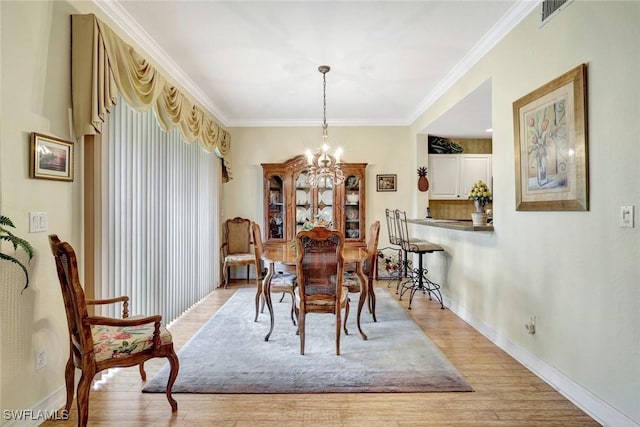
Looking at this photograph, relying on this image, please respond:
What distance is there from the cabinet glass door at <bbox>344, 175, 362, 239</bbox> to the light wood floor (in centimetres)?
310

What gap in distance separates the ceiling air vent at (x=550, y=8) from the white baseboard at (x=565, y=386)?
7.64ft

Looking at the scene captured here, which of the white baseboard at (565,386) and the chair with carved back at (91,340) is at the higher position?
the chair with carved back at (91,340)

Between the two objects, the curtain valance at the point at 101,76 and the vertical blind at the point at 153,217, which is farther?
the vertical blind at the point at 153,217

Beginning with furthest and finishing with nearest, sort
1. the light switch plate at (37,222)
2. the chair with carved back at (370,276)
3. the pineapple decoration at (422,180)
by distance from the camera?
1. the pineapple decoration at (422,180)
2. the chair with carved back at (370,276)
3. the light switch plate at (37,222)

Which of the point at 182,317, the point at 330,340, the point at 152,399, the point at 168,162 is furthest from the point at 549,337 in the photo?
the point at 168,162

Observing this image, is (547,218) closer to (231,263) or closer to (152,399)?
(152,399)

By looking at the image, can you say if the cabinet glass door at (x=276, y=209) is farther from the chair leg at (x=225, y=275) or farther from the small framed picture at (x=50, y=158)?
the small framed picture at (x=50, y=158)

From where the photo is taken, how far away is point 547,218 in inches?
88.7

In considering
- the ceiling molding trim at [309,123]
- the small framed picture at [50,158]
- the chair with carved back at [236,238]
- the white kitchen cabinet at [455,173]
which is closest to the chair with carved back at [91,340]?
the small framed picture at [50,158]

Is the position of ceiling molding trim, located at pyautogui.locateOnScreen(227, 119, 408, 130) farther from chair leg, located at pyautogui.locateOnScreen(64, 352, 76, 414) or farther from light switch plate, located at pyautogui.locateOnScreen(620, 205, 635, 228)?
chair leg, located at pyautogui.locateOnScreen(64, 352, 76, 414)

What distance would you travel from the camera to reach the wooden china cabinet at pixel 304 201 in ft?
17.1

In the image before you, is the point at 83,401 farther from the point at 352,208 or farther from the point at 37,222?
the point at 352,208

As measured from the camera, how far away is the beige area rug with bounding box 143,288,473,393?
220 cm

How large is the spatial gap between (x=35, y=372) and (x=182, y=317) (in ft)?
6.23
